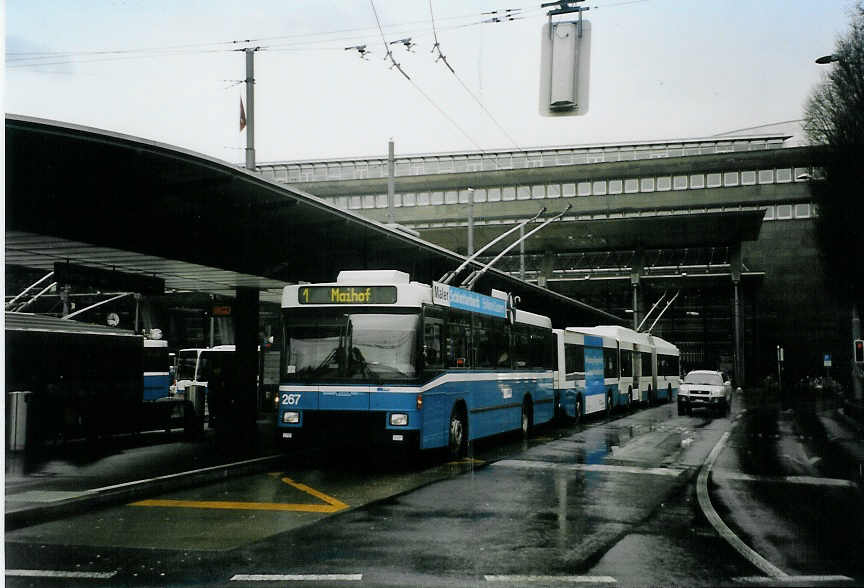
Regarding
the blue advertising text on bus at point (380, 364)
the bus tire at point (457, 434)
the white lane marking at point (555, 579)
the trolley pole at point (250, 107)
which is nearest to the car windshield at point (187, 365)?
the trolley pole at point (250, 107)

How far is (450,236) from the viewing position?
217ft

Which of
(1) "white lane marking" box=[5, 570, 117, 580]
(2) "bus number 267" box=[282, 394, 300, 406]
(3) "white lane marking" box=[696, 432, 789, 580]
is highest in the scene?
(2) "bus number 267" box=[282, 394, 300, 406]

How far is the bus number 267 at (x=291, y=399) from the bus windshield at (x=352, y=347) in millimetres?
301

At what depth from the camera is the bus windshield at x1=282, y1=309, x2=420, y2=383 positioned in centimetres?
1495

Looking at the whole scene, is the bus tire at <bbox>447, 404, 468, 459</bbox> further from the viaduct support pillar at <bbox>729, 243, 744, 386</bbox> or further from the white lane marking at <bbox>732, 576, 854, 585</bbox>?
the viaduct support pillar at <bbox>729, 243, 744, 386</bbox>

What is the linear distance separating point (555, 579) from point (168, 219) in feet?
39.7

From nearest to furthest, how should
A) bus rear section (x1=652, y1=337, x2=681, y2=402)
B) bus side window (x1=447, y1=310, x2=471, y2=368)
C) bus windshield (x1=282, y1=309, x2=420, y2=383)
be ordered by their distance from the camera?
1. bus windshield (x1=282, y1=309, x2=420, y2=383)
2. bus side window (x1=447, y1=310, x2=471, y2=368)
3. bus rear section (x1=652, y1=337, x2=681, y2=402)

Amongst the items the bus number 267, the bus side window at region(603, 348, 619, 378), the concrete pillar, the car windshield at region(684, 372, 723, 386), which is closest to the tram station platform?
the bus number 267

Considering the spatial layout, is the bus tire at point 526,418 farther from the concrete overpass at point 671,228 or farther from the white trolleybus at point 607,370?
the concrete overpass at point 671,228

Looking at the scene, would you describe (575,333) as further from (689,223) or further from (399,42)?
(689,223)

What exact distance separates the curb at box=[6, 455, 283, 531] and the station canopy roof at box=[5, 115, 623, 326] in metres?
4.52

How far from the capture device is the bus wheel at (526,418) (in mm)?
21656

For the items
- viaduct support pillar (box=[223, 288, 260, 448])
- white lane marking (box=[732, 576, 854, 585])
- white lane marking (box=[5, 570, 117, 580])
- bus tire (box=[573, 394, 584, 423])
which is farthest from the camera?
bus tire (box=[573, 394, 584, 423])

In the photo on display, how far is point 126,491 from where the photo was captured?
12039mm
